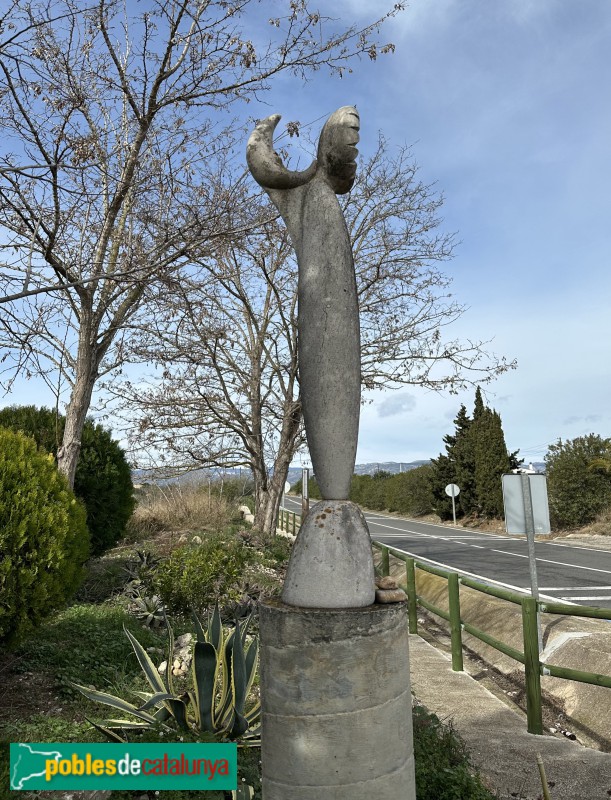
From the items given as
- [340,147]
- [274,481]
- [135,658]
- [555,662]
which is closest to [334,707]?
[340,147]

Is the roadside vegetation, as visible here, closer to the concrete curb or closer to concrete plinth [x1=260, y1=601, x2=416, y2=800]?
Answer: the concrete curb

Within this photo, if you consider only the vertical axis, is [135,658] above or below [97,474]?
below

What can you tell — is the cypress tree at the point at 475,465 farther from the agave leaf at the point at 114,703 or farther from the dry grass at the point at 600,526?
the agave leaf at the point at 114,703

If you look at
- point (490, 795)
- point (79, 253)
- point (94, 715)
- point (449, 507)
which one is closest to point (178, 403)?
point (79, 253)

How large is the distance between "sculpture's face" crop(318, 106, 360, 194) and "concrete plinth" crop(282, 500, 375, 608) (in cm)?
150

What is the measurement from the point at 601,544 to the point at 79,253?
17.1 m

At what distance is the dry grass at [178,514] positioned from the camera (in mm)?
15812

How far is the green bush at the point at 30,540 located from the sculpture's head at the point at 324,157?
3.47 metres

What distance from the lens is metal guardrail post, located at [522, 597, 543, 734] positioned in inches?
187

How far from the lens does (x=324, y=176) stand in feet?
9.39

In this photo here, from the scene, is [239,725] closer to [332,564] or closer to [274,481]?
[332,564]

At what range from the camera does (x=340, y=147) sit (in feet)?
9.07

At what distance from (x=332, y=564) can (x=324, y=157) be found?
1807 millimetres

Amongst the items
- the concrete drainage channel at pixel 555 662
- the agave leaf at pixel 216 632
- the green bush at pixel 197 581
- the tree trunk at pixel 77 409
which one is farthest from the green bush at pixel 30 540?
the concrete drainage channel at pixel 555 662
